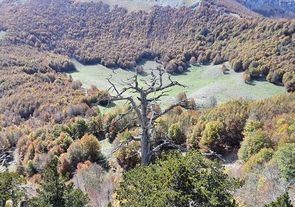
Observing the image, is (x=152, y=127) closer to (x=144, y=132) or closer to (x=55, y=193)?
(x=144, y=132)

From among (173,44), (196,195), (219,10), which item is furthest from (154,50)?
(196,195)

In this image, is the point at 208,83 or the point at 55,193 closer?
the point at 55,193

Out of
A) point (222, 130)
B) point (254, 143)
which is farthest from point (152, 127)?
point (222, 130)

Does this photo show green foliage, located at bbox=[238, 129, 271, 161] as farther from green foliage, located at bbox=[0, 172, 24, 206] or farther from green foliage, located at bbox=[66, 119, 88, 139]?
green foliage, located at bbox=[66, 119, 88, 139]

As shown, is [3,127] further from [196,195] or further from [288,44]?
[196,195]

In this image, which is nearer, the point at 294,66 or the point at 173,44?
the point at 294,66

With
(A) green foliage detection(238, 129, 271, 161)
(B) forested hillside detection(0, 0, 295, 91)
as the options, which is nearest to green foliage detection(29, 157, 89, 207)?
(A) green foliage detection(238, 129, 271, 161)
